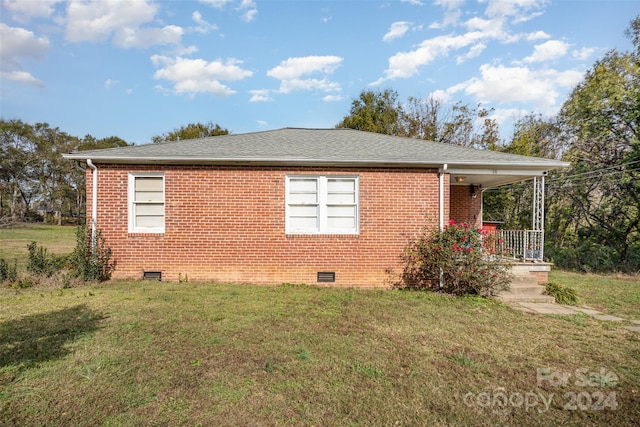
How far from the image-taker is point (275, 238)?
27.0ft

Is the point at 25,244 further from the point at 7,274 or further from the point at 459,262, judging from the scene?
the point at 459,262

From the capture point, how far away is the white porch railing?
8273mm

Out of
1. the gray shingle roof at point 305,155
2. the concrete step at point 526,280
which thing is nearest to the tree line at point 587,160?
the concrete step at point 526,280

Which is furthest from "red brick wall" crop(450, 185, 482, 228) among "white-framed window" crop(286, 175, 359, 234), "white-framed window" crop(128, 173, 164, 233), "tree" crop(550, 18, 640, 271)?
"white-framed window" crop(128, 173, 164, 233)

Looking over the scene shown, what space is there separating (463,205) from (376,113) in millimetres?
19311

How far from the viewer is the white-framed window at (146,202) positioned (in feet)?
27.0

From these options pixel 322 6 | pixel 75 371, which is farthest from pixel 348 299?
pixel 322 6

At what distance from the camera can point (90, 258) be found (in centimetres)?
796

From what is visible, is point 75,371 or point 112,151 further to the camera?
point 112,151

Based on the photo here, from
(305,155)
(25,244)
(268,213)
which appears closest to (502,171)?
(305,155)

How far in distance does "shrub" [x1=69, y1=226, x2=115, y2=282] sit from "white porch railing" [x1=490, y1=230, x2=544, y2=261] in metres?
9.07

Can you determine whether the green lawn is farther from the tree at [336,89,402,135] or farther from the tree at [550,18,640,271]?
the tree at [336,89,402,135]

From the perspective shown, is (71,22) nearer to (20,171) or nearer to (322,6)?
(322,6)

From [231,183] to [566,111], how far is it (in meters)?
15.5
